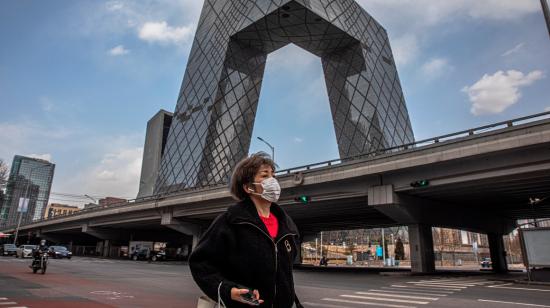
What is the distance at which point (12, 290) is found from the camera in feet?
37.3

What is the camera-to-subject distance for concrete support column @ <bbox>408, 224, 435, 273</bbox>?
25500mm

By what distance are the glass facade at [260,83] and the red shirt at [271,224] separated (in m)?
51.0

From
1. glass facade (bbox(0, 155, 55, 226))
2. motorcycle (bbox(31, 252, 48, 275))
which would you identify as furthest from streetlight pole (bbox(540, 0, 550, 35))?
glass facade (bbox(0, 155, 55, 226))

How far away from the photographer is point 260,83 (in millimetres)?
63938

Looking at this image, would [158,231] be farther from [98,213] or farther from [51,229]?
[51,229]

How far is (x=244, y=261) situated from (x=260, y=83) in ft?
206

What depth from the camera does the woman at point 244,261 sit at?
2365 millimetres

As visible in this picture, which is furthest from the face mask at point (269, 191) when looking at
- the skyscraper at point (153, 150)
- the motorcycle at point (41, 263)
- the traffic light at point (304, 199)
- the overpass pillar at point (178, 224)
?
the skyscraper at point (153, 150)

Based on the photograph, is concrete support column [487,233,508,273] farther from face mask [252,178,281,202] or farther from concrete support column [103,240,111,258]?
concrete support column [103,240,111,258]

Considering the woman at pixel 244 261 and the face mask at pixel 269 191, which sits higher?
the face mask at pixel 269 191

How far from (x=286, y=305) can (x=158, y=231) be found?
6070 cm

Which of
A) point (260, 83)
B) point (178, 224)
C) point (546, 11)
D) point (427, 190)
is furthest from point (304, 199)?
point (260, 83)

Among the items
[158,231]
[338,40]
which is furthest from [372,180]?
[158,231]

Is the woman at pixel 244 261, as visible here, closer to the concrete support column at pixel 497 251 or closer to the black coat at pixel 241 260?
the black coat at pixel 241 260
